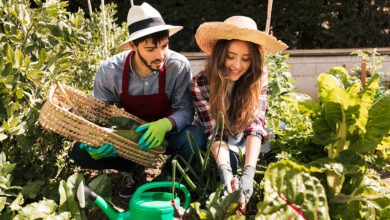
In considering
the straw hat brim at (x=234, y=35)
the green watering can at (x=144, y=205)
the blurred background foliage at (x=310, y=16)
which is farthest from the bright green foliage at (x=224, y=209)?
the blurred background foliage at (x=310, y=16)

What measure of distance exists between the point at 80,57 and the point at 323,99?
154 cm

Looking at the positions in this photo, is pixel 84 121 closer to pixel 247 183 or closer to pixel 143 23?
pixel 143 23

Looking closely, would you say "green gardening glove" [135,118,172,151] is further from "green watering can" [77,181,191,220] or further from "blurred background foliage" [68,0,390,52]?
"blurred background foliage" [68,0,390,52]

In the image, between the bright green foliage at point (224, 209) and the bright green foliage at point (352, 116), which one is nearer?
the bright green foliage at point (224, 209)

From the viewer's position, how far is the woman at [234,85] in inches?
80.7

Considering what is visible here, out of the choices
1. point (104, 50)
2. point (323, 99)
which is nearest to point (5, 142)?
point (104, 50)

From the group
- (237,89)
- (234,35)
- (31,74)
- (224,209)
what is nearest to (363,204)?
(224,209)

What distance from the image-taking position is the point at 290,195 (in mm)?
1396

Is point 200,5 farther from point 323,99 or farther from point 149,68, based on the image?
point 323,99

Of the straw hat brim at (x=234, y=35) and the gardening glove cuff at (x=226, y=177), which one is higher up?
the straw hat brim at (x=234, y=35)

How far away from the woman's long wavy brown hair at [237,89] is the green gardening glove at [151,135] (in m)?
0.25

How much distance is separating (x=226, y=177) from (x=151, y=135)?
1.17ft

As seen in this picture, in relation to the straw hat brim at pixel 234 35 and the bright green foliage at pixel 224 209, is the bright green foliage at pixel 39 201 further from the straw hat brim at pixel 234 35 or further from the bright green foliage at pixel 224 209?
the straw hat brim at pixel 234 35

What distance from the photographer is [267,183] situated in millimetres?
1400
